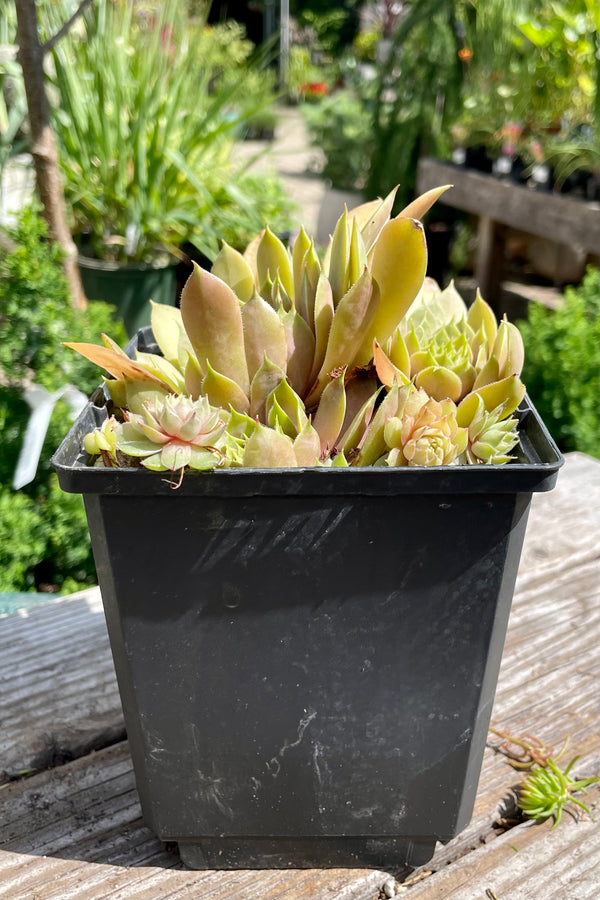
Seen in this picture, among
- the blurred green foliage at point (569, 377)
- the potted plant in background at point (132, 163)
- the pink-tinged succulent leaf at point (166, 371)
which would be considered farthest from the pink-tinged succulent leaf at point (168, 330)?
the potted plant in background at point (132, 163)

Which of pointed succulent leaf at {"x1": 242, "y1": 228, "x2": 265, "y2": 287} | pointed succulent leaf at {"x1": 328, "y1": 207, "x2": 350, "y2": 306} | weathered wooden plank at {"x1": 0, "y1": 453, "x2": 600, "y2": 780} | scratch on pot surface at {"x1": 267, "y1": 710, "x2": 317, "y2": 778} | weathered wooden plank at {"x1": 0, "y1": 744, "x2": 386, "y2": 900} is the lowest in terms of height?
weathered wooden plank at {"x1": 0, "y1": 453, "x2": 600, "y2": 780}

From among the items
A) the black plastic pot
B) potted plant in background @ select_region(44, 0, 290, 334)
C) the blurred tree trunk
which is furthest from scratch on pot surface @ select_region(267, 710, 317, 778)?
the black plastic pot

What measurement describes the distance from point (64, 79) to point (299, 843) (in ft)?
7.88

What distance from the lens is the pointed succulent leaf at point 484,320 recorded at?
2.19 feet

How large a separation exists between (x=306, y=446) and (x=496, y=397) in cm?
17

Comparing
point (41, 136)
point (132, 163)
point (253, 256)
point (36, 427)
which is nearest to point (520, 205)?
point (132, 163)

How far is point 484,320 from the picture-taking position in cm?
69

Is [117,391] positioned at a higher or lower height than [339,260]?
lower

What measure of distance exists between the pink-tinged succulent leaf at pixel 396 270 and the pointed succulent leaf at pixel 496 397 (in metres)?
0.09

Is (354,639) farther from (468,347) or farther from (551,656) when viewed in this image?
(551,656)

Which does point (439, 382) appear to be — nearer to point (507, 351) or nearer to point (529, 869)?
point (507, 351)

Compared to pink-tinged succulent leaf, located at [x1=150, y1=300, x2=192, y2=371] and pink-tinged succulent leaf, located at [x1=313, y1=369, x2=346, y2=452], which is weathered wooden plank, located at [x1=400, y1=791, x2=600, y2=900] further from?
pink-tinged succulent leaf, located at [x1=150, y1=300, x2=192, y2=371]

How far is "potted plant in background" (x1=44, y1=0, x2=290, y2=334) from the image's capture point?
2.39 meters

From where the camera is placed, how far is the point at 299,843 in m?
0.65
